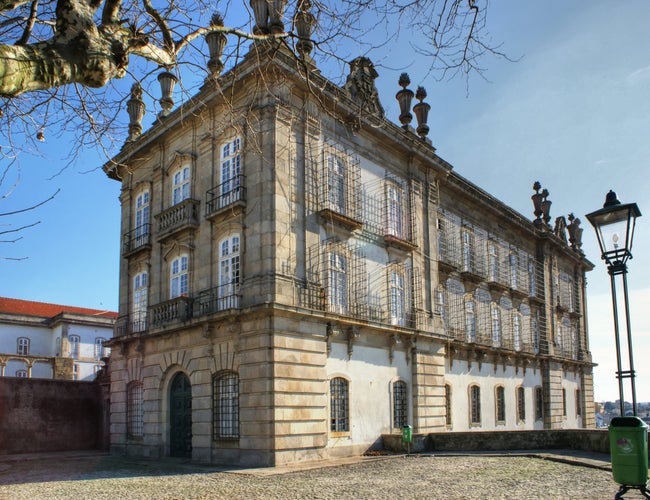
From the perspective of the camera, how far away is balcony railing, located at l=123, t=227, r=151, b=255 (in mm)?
24875

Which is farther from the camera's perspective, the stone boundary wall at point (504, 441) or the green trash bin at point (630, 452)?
the stone boundary wall at point (504, 441)

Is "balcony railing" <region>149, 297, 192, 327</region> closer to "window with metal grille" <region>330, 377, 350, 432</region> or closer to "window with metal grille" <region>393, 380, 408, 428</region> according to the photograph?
"window with metal grille" <region>330, 377, 350, 432</region>

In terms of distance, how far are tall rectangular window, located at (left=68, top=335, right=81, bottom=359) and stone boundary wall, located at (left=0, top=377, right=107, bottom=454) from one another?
2196 centimetres

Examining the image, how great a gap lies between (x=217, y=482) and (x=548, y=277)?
1147 inches

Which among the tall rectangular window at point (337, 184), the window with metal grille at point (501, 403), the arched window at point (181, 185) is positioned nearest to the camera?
the tall rectangular window at point (337, 184)

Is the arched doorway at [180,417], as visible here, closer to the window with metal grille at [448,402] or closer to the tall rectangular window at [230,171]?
the tall rectangular window at [230,171]

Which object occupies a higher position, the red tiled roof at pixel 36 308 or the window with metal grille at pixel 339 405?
the red tiled roof at pixel 36 308

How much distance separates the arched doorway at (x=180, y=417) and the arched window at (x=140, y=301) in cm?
328

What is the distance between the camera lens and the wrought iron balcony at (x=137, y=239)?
24.8 metres

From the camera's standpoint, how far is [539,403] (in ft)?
116

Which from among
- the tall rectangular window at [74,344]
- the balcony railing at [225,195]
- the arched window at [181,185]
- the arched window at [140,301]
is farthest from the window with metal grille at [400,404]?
the tall rectangular window at [74,344]

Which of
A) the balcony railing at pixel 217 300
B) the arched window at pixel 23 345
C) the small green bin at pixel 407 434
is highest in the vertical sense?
the balcony railing at pixel 217 300

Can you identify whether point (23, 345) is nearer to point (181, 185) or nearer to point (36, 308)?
point (36, 308)

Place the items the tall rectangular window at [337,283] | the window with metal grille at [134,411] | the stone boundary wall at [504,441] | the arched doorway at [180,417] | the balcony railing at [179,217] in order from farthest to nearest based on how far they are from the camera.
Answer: the window with metal grille at [134,411], the balcony railing at [179,217], the arched doorway at [180,417], the tall rectangular window at [337,283], the stone boundary wall at [504,441]
